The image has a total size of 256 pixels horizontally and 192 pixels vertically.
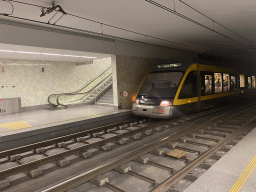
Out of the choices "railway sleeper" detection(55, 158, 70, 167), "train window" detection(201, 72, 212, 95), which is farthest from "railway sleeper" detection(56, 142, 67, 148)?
"train window" detection(201, 72, 212, 95)

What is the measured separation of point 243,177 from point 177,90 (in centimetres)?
539

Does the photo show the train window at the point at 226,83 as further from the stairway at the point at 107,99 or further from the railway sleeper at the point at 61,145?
the railway sleeper at the point at 61,145

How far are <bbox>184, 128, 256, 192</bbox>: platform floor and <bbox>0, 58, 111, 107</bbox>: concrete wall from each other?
11.5 meters

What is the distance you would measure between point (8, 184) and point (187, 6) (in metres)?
7.18

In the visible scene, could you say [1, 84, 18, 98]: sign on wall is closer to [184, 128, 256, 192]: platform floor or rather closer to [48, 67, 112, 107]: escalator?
[48, 67, 112, 107]: escalator

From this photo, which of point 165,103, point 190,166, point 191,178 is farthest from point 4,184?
point 165,103

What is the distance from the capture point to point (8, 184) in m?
3.92

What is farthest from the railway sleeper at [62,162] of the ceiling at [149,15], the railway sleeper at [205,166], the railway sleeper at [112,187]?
the ceiling at [149,15]

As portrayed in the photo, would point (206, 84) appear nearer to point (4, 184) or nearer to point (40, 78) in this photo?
point (4, 184)

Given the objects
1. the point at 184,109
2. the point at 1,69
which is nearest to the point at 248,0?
the point at 184,109

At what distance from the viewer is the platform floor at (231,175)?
3.22 metres

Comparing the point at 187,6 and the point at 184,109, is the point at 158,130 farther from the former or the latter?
the point at 187,6

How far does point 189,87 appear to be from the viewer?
363 inches

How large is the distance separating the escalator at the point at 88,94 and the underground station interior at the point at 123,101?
0.08 meters
